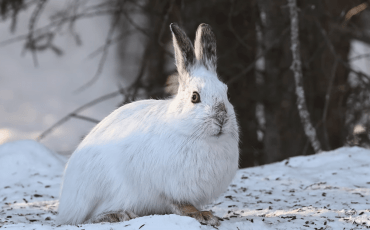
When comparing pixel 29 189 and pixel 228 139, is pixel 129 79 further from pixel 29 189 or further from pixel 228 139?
pixel 228 139

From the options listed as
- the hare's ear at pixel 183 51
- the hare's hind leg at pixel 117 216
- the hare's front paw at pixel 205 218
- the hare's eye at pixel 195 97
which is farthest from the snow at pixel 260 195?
the hare's ear at pixel 183 51

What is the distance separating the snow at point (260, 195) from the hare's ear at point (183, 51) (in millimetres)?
963

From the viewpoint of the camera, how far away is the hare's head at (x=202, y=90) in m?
2.44

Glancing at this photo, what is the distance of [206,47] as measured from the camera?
2730 mm

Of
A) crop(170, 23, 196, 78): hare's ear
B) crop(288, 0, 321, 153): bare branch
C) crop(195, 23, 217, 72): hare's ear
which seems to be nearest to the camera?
crop(170, 23, 196, 78): hare's ear

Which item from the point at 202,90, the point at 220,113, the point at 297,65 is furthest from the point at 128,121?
the point at 297,65

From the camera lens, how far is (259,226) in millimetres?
2557

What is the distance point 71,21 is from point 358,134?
4.03 m

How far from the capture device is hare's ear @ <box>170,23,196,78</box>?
8.36 feet

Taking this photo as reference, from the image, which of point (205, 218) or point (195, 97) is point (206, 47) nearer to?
point (195, 97)

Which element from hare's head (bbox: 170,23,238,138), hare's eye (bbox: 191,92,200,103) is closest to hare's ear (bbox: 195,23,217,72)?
hare's head (bbox: 170,23,238,138)

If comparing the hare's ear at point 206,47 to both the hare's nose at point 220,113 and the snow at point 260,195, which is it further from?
the snow at point 260,195

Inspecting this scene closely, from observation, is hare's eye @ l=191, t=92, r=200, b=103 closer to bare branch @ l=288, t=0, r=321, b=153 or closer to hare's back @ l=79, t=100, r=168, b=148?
hare's back @ l=79, t=100, r=168, b=148

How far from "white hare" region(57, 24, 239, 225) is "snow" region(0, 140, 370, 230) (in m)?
0.25
